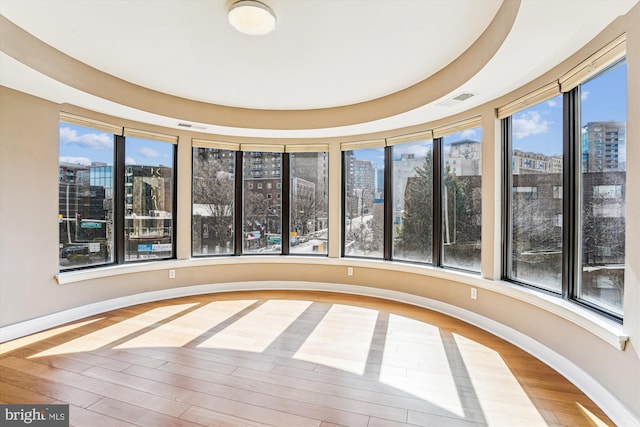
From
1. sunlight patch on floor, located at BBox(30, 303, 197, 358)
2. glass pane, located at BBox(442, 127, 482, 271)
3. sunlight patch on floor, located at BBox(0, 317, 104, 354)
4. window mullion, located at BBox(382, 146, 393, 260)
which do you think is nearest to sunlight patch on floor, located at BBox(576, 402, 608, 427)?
glass pane, located at BBox(442, 127, 482, 271)

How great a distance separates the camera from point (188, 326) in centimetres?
365

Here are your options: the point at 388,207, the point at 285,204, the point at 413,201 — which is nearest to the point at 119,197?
the point at 285,204

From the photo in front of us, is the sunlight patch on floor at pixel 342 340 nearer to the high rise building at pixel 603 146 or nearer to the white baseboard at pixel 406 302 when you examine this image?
the white baseboard at pixel 406 302

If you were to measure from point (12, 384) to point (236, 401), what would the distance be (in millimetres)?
1725

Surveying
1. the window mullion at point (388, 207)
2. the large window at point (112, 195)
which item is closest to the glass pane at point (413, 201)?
the window mullion at point (388, 207)

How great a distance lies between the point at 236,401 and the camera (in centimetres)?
227

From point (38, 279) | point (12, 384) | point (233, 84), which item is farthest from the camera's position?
Result: point (233, 84)

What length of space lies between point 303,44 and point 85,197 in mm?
3294

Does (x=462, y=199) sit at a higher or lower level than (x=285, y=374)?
higher

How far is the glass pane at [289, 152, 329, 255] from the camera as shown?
5402 millimetres

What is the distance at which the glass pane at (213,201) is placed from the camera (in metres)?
5.13

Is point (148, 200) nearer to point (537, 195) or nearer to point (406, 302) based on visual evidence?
point (406, 302)

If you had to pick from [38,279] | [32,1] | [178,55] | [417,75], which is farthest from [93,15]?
[417,75]

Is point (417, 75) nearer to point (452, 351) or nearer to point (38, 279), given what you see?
point (452, 351)
